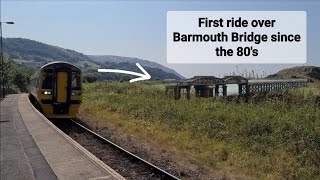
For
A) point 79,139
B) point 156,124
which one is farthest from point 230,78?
point 79,139

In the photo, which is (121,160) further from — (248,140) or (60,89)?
(60,89)

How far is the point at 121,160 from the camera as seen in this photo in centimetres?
1200

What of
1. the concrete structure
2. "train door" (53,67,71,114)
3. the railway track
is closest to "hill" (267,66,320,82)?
the concrete structure

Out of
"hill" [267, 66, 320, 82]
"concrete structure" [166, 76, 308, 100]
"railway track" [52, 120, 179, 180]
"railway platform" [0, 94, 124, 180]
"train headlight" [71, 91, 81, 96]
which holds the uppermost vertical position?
"hill" [267, 66, 320, 82]

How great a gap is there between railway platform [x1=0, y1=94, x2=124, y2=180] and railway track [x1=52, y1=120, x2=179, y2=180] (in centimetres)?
64

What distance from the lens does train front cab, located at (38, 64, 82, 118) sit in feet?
70.6

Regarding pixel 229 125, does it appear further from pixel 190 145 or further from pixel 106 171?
Result: pixel 106 171

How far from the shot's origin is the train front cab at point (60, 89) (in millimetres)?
21527

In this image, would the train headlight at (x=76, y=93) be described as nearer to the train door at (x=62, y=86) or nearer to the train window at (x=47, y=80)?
the train door at (x=62, y=86)

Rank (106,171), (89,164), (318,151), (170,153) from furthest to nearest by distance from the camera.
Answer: (170,153), (318,151), (89,164), (106,171)

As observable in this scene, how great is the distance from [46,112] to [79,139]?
6485 millimetres

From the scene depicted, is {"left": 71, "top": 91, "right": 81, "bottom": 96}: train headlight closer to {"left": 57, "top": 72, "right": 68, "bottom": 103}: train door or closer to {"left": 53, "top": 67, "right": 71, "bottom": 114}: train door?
{"left": 53, "top": 67, "right": 71, "bottom": 114}: train door

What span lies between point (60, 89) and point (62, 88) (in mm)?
117

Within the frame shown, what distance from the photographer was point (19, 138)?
1502 centimetres
